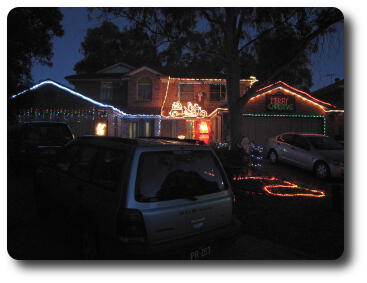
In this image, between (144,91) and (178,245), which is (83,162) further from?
(144,91)

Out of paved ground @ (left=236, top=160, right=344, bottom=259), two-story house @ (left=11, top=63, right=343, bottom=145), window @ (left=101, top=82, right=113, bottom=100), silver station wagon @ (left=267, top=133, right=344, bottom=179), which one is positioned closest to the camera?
paved ground @ (left=236, top=160, right=344, bottom=259)

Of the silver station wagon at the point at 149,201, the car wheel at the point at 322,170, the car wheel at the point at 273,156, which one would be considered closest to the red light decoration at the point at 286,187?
the car wheel at the point at 322,170

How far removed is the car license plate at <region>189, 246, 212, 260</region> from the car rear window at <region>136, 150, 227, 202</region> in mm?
632

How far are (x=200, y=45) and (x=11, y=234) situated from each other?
8.60m

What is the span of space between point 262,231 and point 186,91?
57.8 feet

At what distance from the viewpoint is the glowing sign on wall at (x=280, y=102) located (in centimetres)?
1942

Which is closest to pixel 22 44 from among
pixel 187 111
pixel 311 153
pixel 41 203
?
pixel 41 203

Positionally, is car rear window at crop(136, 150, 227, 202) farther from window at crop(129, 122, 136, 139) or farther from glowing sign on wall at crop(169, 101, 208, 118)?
window at crop(129, 122, 136, 139)

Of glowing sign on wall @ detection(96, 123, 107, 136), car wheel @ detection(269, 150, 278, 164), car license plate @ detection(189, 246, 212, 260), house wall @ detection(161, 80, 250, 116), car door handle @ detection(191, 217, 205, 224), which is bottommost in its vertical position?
car license plate @ detection(189, 246, 212, 260)

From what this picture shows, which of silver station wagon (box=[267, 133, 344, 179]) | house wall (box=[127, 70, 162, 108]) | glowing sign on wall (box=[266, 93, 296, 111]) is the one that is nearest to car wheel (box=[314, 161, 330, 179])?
silver station wagon (box=[267, 133, 344, 179])

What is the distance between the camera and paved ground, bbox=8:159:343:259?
4.30 metres

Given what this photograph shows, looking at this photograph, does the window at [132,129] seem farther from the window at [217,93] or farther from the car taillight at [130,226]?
the car taillight at [130,226]

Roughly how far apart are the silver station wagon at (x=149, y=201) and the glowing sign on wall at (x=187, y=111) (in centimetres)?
1626

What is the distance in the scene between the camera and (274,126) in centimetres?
1972
